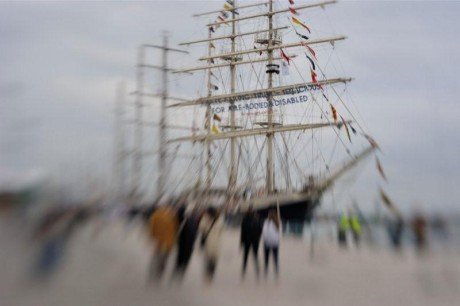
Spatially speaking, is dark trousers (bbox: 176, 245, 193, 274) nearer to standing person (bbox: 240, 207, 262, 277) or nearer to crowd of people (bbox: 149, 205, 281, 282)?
crowd of people (bbox: 149, 205, 281, 282)

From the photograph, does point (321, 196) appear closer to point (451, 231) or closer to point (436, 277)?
point (451, 231)

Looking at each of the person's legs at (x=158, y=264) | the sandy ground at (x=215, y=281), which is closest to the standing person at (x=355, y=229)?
the sandy ground at (x=215, y=281)

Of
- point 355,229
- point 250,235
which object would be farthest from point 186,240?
point 355,229

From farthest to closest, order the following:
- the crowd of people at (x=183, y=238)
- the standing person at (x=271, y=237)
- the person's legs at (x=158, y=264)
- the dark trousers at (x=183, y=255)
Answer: the standing person at (x=271, y=237) → the dark trousers at (x=183, y=255) → the crowd of people at (x=183, y=238) → the person's legs at (x=158, y=264)

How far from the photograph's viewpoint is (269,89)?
36.3 meters

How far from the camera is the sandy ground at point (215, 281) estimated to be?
29.0ft

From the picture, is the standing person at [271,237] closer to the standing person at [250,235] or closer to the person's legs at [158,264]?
the standing person at [250,235]

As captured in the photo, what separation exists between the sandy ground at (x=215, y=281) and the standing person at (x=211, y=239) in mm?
275

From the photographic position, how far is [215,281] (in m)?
10.6

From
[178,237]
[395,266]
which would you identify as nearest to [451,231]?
[395,266]

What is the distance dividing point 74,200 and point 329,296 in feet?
19.3

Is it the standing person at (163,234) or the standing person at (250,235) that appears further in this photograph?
the standing person at (250,235)

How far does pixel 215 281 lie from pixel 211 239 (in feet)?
2.52

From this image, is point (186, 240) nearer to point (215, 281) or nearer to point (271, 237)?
point (215, 281)
